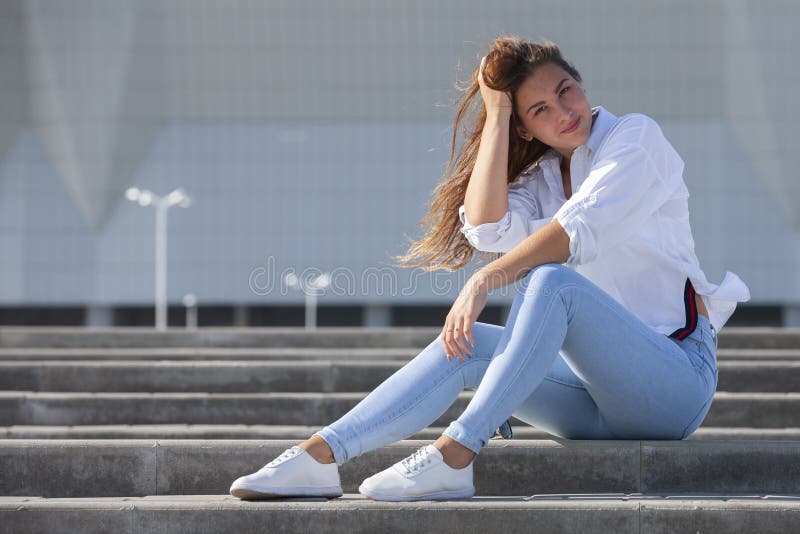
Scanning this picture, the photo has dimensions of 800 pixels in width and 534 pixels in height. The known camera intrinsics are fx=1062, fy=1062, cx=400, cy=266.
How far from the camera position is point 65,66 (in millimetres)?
41969

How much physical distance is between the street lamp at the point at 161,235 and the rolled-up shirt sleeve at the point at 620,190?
39.2 meters

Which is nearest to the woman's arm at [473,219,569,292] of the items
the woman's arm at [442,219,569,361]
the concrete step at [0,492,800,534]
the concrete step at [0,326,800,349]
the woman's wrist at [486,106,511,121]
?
the woman's arm at [442,219,569,361]

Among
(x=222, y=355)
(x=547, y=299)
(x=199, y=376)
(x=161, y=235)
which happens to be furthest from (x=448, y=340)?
(x=161, y=235)

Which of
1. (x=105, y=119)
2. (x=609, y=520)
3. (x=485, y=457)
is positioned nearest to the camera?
(x=609, y=520)

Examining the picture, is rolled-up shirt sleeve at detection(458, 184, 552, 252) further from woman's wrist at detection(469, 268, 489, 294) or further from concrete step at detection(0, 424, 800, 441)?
concrete step at detection(0, 424, 800, 441)

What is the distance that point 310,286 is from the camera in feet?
135

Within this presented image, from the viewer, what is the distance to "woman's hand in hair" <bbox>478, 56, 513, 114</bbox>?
3902 millimetres

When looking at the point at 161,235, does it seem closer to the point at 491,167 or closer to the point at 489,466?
the point at 491,167

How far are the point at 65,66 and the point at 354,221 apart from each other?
42.5ft

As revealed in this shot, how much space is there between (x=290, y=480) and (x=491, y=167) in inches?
53.7

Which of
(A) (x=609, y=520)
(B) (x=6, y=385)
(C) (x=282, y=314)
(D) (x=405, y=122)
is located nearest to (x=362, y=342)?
(B) (x=6, y=385)

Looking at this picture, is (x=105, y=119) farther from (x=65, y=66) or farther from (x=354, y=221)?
(x=354, y=221)

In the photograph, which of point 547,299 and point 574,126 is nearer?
point 547,299

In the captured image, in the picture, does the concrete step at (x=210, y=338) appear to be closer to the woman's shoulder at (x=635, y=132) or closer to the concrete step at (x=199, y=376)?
the concrete step at (x=199, y=376)
